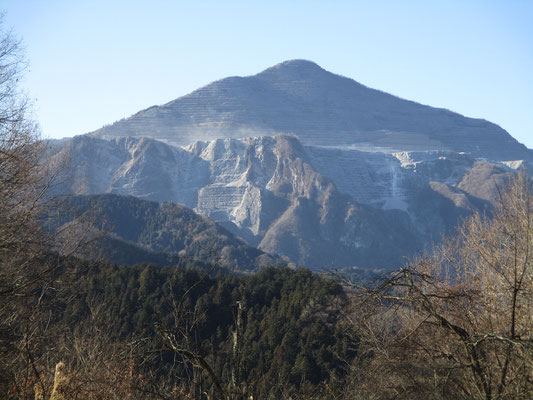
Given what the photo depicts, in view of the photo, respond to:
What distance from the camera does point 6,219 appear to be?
1563cm

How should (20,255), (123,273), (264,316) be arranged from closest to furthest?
1. (20,255)
2. (264,316)
3. (123,273)

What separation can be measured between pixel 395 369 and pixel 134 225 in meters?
134

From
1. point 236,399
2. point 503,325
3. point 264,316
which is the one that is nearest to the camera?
point 236,399

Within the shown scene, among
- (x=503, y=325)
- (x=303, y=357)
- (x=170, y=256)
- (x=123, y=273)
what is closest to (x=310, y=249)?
(x=170, y=256)

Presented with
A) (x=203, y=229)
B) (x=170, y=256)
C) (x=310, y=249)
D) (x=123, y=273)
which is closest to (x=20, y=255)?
(x=123, y=273)

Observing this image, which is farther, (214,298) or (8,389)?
(214,298)

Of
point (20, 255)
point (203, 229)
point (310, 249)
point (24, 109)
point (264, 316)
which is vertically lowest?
point (310, 249)

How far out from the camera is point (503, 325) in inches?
395

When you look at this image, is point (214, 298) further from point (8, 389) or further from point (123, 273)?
point (8, 389)

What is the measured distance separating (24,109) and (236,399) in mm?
14204

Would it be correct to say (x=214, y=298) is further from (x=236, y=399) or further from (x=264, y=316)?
(x=236, y=399)

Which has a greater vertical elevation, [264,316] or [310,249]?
[264,316]

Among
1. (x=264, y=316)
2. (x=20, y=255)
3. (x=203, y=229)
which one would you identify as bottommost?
(x=203, y=229)

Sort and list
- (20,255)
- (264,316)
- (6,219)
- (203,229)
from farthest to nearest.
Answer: (203,229) → (264,316) → (20,255) → (6,219)
